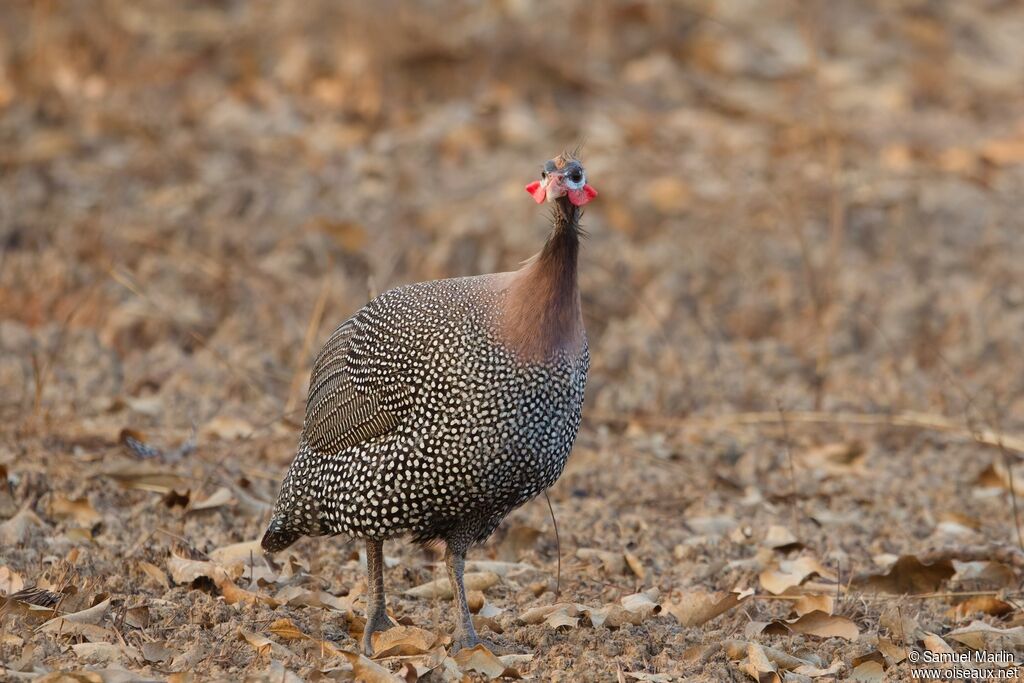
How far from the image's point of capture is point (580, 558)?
4758 millimetres

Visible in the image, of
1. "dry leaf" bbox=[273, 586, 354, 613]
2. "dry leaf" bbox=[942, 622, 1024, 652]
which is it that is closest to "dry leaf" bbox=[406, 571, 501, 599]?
"dry leaf" bbox=[273, 586, 354, 613]

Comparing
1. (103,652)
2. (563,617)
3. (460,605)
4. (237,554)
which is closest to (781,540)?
(563,617)

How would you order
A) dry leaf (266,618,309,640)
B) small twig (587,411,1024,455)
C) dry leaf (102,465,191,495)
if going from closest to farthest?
dry leaf (266,618,309,640) → dry leaf (102,465,191,495) → small twig (587,411,1024,455)

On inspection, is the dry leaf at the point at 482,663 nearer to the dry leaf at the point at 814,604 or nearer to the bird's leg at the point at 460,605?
the bird's leg at the point at 460,605

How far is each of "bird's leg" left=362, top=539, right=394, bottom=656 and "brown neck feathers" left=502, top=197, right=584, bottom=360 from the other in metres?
0.75

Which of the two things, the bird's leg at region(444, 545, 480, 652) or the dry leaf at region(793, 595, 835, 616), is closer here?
the bird's leg at region(444, 545, 480, 652)

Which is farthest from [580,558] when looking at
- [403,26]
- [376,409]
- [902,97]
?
[902,97]

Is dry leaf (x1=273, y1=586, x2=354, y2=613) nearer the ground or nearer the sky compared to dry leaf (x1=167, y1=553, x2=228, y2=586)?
nearer the ground

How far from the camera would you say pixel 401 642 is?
3801 mm

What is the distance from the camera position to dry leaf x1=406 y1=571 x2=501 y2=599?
442 cm

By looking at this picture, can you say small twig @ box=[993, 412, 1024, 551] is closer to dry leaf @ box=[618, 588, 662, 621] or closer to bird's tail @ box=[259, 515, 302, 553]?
dry leaf @ box=[618, 588, 662, 621]

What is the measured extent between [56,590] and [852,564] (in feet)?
8.61

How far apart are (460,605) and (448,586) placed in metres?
0.49

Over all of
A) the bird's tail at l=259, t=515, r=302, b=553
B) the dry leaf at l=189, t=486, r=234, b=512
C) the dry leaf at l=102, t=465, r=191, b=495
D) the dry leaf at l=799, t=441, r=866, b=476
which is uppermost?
the dry leaf at l=799, t=441, r=866, b=476
